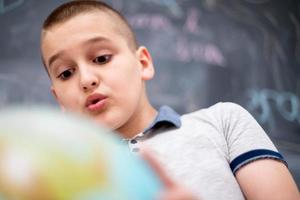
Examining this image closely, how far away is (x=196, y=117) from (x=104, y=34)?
0.24 meters

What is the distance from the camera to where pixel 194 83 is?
1.55 meters

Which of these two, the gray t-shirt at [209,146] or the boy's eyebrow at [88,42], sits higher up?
the boy's eyebrow at [88,42]

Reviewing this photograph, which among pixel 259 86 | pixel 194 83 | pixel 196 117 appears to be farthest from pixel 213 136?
pixel 259 86

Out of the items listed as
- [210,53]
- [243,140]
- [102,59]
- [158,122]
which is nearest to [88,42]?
[102,59]

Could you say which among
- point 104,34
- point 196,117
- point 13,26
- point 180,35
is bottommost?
point 196,117

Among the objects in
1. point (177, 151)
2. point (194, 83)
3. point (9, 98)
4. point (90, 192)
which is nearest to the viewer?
point (90, 192)

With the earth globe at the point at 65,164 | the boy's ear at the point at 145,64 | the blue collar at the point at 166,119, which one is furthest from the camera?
the boy's ear at the point at 145,64

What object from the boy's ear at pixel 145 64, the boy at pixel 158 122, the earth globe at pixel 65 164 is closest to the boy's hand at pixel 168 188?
the earth globe at pixel 65 164

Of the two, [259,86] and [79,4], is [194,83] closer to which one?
[259,86]

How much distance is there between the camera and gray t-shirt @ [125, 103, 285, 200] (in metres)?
0.69

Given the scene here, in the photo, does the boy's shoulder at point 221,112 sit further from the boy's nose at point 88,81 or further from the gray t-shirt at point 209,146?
the boy's nose at point 88,81

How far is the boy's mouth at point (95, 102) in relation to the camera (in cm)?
73

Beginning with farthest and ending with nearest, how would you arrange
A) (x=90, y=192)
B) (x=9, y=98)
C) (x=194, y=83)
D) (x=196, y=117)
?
(x=194, y=83) → (x=9, y=98) → (x=196, y=117) → (x=90, y=192)

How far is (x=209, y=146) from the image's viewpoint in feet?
Result: 2.44
